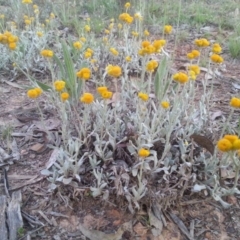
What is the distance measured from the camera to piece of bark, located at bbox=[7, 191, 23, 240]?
4.98 ft

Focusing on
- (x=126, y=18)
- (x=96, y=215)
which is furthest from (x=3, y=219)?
(x=126, y=18)

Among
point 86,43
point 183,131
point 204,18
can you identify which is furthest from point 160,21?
point 183,131

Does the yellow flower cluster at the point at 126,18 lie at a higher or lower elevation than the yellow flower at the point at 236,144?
higher

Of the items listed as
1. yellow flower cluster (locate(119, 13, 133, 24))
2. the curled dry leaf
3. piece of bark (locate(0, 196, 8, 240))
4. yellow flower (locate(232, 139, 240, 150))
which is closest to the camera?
yellow flower (locate(232, 139, 240, 150))

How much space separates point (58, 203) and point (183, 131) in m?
0.65

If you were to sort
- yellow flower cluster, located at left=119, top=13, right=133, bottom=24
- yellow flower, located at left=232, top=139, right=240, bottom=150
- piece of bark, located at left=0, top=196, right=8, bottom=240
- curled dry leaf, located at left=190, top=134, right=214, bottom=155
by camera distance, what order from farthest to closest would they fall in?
yellow flower cluster, located at left=119, top=13, right=133, bottom=24 → curled dry leaf, located at left=190, top=134, right=214, bottom=155 → piece of bark, located at left=0, top=196, right=8, bottom=240 → yellow flower, located at left=232, top=139, right=240, bottom=150

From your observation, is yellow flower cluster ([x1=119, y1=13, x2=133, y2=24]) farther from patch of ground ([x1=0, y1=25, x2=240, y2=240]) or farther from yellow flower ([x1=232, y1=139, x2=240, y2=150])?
yellow flower ([x1=232, y1=139, x2=240, y2=150])

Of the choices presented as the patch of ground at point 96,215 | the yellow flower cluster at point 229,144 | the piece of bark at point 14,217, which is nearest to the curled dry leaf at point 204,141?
the patch of ground at point 96,215

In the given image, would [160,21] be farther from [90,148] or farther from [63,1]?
[90,148]

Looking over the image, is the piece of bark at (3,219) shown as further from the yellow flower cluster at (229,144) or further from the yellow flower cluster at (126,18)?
the yellow flower cluster at (126,18)

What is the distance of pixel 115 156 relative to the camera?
175cm

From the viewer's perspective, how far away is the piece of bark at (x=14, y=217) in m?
1.52

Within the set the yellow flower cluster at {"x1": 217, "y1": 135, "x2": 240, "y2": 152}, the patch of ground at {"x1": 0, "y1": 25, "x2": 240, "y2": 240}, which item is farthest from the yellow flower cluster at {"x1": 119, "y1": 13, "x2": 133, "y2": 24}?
the yellow flower cluster at {"x1": 217, "y1": 135, "x2": 240, "y2": 152}

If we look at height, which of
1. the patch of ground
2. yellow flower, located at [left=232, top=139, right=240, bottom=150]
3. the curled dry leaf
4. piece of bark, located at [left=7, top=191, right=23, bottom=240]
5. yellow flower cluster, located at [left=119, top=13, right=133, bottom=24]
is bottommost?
the patch of ground
